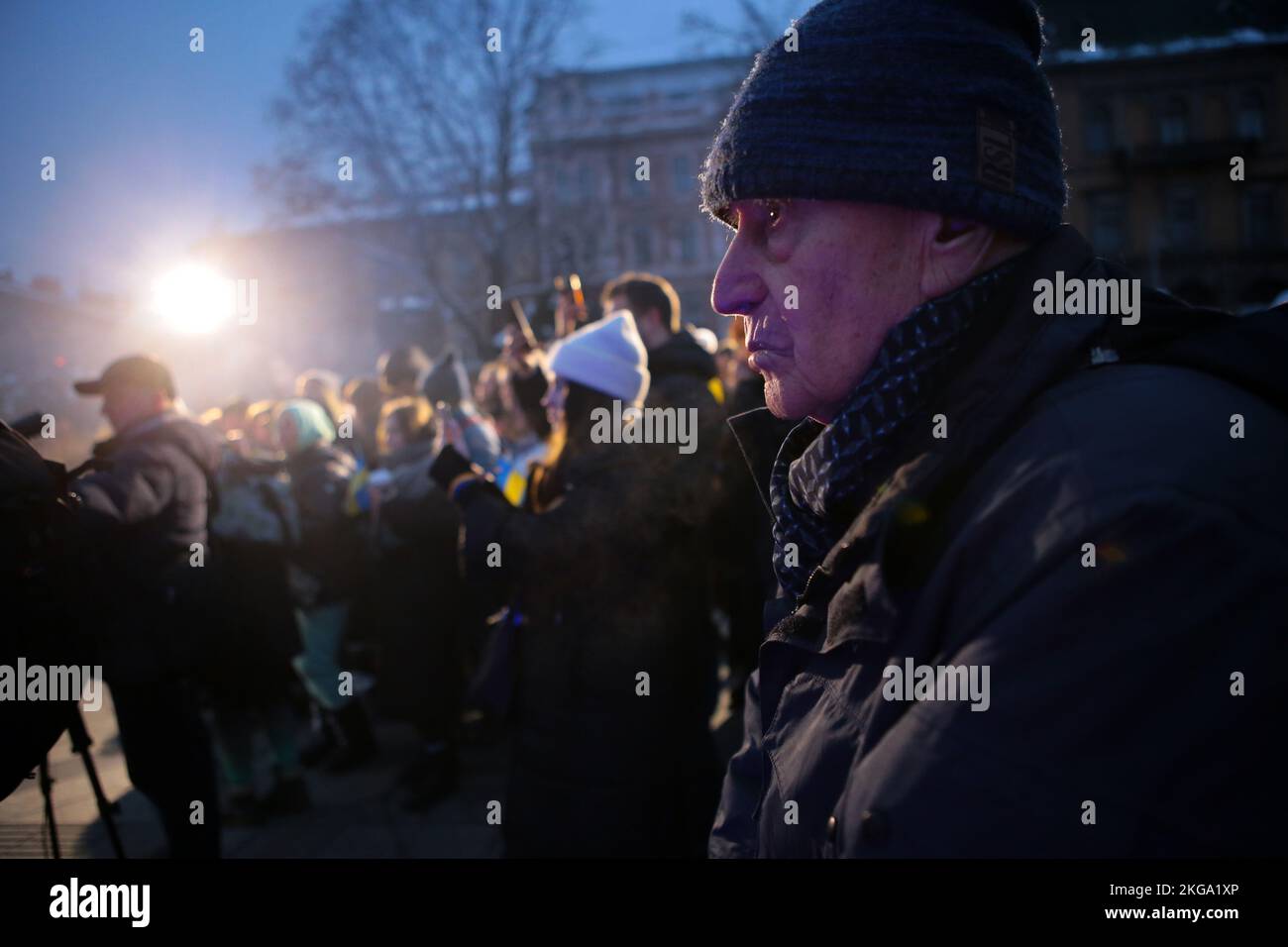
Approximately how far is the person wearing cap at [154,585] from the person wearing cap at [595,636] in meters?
1.28

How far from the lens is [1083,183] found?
106 ft

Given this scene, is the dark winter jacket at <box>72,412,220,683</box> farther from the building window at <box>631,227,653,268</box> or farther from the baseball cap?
the building window at <box>631,227,653,268</box>

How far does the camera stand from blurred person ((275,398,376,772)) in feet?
16.4

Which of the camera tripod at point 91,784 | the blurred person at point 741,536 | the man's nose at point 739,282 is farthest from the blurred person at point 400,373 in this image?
the man's nose at point 739,282

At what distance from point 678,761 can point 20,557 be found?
202cm

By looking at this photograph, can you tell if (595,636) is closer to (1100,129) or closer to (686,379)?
(686,379)

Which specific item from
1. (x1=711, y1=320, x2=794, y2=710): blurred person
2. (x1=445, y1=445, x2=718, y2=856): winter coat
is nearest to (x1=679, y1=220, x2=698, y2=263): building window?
(x1=711, y1=320, x2=794, y2=710): blurred person

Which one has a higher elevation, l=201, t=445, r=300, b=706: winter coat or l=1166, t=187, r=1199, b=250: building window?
l=1166, t=187, r=1199, b=250: building window

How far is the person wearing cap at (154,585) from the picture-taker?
3.02 m

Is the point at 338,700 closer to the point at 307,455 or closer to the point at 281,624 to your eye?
the point at 281,624

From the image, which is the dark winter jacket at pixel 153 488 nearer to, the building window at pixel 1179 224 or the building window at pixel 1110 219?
the building window at pixel 1110 219

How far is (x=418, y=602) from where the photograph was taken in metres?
4.72

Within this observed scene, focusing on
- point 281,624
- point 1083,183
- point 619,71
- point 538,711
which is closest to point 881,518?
point 538,711

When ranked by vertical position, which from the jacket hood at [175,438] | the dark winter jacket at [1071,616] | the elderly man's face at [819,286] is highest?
the jacket hood at [175,438]
